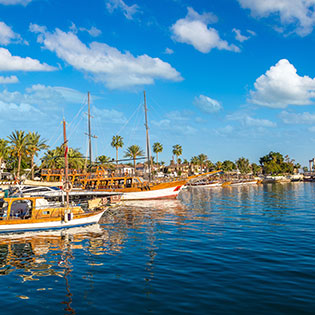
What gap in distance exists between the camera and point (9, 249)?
19.4 metres

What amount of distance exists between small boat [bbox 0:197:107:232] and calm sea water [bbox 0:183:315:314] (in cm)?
95

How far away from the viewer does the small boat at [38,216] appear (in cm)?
2391

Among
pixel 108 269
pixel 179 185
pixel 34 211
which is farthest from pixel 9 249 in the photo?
pixel 179 185

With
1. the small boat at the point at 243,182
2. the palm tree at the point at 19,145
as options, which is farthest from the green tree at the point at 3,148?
the small boat at the point at 243,182

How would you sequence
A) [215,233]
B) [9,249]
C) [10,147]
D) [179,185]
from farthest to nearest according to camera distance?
[10,147]
[179,185]
[215,233]
[9,249]

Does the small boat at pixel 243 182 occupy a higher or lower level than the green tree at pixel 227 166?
lower

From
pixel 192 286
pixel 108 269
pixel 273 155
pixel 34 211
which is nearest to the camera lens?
pixel 192 286

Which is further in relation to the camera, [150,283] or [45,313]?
[150,283]

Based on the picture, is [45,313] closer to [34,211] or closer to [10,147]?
[34,211]

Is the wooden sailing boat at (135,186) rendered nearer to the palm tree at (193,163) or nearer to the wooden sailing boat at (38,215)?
the wooden sailing boat at (38,215)

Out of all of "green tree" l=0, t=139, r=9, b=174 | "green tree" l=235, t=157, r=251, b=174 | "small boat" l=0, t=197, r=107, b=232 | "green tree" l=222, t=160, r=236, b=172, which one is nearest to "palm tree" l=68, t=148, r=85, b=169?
"green tree" l=0, t=139, r=9, b=174

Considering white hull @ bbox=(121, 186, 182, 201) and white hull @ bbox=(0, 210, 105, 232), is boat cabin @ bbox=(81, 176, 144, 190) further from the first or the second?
white hull @ bbox=(0, 210, 105, 232)

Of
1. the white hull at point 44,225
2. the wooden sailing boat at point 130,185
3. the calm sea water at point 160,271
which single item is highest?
the wooden sailing boat at point 130,185

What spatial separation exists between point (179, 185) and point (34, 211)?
1357 inches
